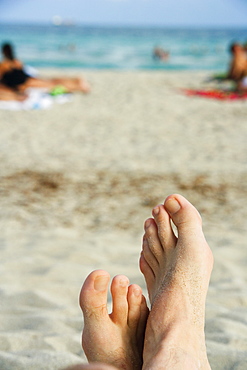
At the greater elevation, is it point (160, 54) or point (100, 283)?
point (100, 283)

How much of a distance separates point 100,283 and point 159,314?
222 mm

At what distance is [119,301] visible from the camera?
1.46m

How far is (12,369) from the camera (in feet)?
4.64

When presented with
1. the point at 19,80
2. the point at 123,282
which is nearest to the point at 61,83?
the point at 19,80

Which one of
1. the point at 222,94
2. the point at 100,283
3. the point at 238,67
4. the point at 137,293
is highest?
the point at 100,283

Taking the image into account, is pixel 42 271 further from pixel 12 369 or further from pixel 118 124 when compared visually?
pixel 118 124

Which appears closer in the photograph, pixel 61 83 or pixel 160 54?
pixel 61 83

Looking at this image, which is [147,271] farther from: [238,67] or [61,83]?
[238,67]

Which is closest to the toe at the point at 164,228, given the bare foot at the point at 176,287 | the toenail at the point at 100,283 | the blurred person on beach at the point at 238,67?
the bare foot at the point at 176,287

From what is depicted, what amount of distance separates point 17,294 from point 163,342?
0.89 m

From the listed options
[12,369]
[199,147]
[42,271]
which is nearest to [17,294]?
[42,271]

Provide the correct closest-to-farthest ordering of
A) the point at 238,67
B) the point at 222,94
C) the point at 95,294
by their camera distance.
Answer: the point at 95,294
the point at 222,94
the point at 238,67

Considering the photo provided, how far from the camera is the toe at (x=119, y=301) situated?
56.4 inches

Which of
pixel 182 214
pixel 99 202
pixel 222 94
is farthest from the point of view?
pixel 222 94
